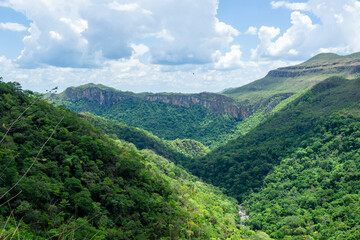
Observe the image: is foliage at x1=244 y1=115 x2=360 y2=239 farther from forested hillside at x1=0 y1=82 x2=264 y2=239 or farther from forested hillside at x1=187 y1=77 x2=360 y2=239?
forested hillside at x1=0 y1=82 x2=264 y2=239

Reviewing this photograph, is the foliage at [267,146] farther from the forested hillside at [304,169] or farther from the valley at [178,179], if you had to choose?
the valley at [178,179]

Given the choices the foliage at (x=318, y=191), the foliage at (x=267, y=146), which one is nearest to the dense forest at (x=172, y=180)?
the foliage at (x=318, y=191)

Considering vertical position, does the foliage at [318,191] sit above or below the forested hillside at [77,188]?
below

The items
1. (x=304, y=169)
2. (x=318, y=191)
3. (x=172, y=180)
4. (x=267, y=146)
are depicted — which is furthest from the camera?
(x=267, y=146)

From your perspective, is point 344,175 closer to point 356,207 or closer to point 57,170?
point 356,207

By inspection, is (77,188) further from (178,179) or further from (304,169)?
(304,169)

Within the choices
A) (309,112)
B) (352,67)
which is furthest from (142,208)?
(352,67)

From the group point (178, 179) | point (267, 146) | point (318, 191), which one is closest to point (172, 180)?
point (178, 179)

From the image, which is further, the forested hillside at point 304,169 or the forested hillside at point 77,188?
the forested hillside at point 304,169
